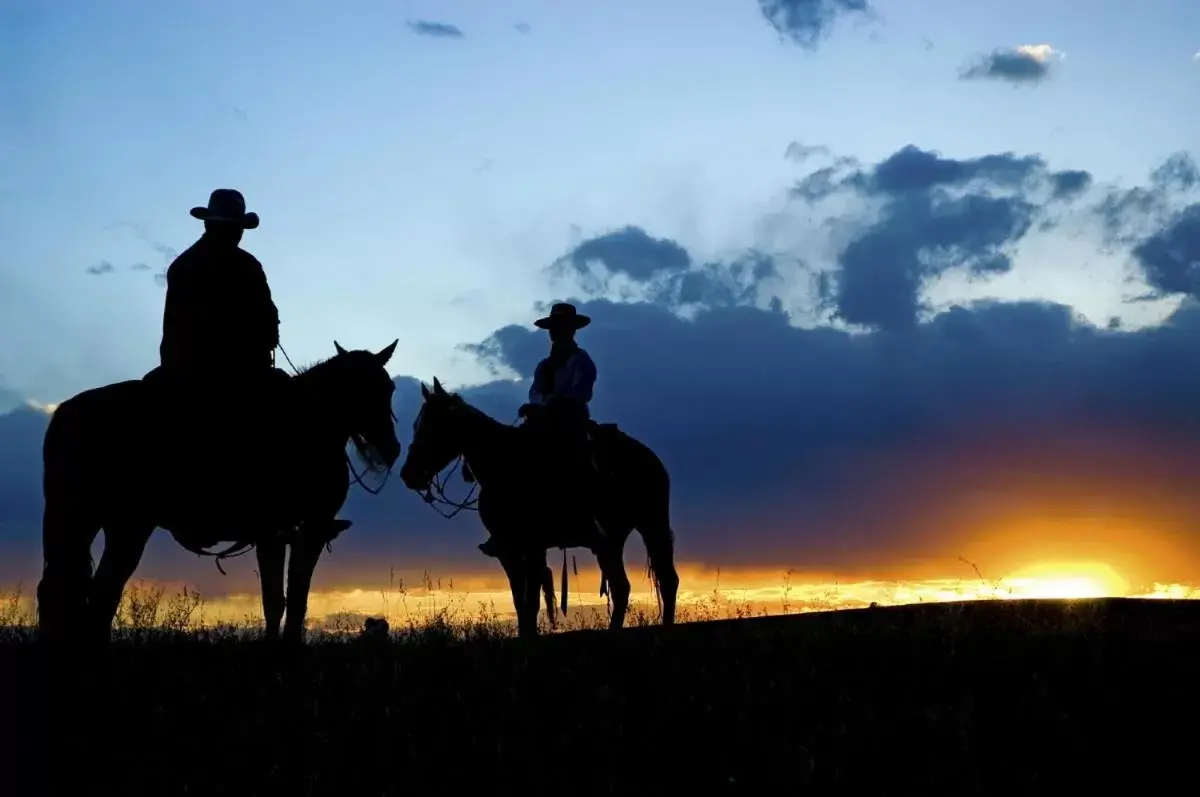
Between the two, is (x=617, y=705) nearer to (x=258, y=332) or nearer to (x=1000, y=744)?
(x=1000, y=744)

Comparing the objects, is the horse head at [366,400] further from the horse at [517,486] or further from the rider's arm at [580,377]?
the rider's arm at [580,377]

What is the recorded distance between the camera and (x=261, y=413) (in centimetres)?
1263

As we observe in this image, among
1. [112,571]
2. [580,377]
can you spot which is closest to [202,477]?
[112,571]

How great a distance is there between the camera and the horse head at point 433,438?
15578mm

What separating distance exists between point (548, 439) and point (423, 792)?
935cm

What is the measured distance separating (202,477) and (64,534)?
4.66ft

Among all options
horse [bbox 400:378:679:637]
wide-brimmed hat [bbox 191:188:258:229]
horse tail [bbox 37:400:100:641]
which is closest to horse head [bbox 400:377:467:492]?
horse [bbox 400:378:679:637]

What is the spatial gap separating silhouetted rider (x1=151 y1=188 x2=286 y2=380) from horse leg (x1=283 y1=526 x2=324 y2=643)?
179cm

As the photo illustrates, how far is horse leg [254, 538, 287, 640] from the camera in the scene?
512 inches

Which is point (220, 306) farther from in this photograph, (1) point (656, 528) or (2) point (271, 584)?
(1) point (656, 528)

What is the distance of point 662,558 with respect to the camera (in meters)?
18.8

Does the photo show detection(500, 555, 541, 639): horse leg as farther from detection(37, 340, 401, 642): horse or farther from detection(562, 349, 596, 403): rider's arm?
detection(37, 340, 401, 642): horse

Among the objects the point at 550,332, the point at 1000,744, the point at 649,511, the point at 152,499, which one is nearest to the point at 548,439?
the point at 550,332

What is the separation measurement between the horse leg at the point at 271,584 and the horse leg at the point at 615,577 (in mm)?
5304
